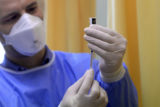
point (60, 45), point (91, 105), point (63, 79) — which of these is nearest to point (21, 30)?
point (63, 79)

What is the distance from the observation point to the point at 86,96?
65cm

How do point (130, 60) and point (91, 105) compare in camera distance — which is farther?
point (130, 60)

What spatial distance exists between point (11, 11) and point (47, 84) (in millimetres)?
291

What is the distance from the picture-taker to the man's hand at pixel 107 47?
70 centimetres

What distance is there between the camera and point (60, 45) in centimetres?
118

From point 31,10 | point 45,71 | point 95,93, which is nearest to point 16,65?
point 45,71

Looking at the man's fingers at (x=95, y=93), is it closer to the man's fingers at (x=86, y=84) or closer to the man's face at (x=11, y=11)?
the man's fingers at (x=86, y=84)

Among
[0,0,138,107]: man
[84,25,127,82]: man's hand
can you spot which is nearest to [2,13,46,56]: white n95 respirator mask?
[0,0,138,107]: man

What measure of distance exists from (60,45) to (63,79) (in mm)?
411

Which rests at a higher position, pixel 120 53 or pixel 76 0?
pixel 76 0

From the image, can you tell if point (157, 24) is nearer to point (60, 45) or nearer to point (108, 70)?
point (108, 70)

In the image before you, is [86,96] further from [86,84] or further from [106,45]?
[106,45]

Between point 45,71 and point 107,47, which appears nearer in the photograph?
point 107,47

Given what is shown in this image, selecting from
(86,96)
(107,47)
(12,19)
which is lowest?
(86,96)
